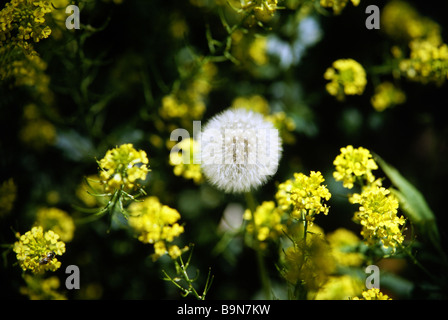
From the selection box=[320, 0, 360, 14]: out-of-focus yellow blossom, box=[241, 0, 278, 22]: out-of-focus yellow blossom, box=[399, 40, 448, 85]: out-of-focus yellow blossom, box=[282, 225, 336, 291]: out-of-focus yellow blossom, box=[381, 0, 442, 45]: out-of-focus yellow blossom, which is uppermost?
box=[381, 0, 442, 45]: out-of-focus yellow blossom

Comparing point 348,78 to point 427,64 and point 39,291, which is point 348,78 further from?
point 39,291

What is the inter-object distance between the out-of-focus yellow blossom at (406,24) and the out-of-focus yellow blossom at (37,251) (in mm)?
1816

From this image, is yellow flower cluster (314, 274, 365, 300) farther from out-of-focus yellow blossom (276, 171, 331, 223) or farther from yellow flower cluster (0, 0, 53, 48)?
yellow flower cluster (0, 0, 53, 48)

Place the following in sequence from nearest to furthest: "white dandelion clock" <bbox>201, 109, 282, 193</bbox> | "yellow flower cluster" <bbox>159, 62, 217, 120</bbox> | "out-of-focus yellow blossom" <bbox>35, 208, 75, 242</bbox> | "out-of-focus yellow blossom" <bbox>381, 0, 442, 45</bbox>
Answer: "white dandelion clock" <bbox>201, 109, 282, 193</bbox> → "out-of-focus yellow blossom" <bbox>35, 208, 75, 242</bbox> → "yellow flower cluster" <bbox>159, 62, 217, 120</bbox> → "out-of-focus yellow blossom" <bbox>381, 0, 442, 45</bbox>

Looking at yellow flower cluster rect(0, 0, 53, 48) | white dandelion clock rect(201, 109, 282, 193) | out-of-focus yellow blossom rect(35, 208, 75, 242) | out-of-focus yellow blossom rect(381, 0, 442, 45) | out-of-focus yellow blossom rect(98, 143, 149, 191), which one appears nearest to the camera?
out-of-focus yellow blossom rect(98, 143, 149, 191)

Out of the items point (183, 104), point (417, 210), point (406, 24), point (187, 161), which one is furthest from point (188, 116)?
point (406, 24)

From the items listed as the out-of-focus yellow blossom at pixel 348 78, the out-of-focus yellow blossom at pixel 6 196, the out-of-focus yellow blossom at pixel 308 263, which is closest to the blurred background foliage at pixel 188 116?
the out-of-focus yellow blossom at pixel 6 196

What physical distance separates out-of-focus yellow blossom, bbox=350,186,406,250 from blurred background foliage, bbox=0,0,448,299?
0.44m

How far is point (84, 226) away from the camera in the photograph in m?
1.53

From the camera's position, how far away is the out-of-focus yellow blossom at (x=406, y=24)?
5.83 feet

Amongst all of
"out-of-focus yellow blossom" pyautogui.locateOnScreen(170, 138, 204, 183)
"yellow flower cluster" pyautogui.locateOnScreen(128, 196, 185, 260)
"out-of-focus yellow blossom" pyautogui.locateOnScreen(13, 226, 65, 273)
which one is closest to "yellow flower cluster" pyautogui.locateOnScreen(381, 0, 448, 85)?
"out-of-focus yellow blossom" pyautogui.locateOnScreen(170, 138, 204, 183)

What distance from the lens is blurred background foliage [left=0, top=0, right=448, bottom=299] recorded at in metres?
1.42
